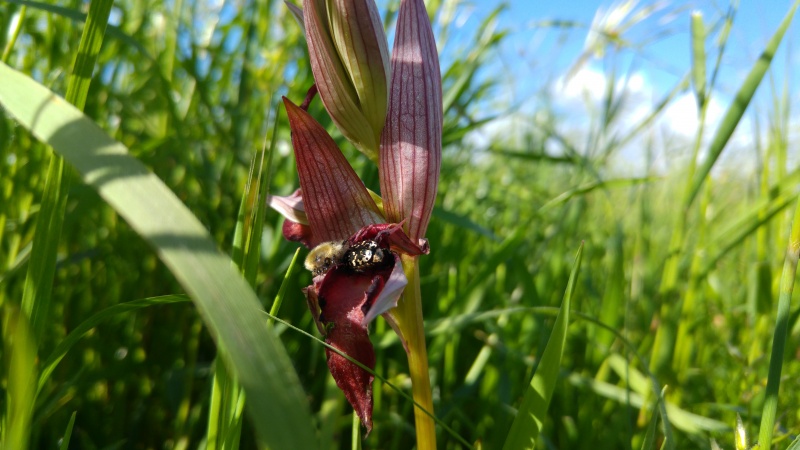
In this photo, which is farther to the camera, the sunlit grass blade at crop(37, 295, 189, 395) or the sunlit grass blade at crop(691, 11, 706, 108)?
the sunlit grass blade at crop(691, 11, 706, 108)

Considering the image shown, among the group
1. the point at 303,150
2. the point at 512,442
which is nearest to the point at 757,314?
the point at 512,442

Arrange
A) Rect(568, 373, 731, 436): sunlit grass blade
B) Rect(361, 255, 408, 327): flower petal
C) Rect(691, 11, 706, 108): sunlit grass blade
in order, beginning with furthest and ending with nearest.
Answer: Rect(691, 11, 706, 108): sunlit grass blade, Rect(568, 373, 731, 436): sunlit grass blade, Rect(361, 255, 408, 327): flower petal

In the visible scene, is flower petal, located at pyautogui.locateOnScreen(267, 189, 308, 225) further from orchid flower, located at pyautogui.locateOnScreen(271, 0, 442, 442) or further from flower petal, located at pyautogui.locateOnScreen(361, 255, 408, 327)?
flower petal, located at pyautogui.locateOnScreen(361, 255, 408, 327)

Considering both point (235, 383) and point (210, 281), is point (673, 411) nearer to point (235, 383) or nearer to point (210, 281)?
point (235, 383)

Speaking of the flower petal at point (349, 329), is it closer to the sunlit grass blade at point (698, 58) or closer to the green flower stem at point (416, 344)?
the green flower stem at point (416, 344)

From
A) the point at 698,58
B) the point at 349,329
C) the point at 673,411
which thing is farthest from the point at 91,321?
the point at 698,58

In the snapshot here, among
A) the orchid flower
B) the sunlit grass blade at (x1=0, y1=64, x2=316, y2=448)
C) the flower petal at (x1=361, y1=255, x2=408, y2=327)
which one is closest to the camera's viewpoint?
the sunlit grass blade at (x1=0, y1=64, x2=316, y2=448)

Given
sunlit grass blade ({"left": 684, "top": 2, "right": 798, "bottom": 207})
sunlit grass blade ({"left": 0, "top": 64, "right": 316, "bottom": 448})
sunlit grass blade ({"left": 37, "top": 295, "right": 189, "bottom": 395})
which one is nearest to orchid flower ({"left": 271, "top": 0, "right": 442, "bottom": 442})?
sunlit grass blade ({"left": 37, "top": 295, "right": 189, "bottom": 395})
